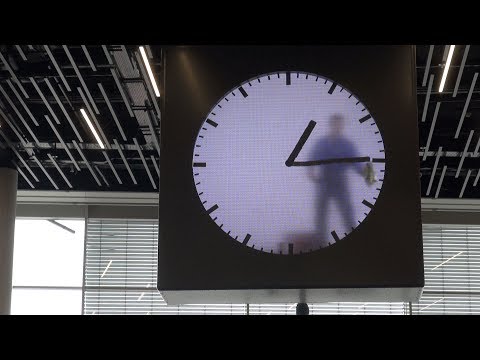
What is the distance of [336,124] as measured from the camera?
524 cm

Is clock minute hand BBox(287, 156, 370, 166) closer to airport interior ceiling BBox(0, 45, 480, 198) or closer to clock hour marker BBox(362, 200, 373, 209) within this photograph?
clock hour marker BBox(362, 200, 373, 209)

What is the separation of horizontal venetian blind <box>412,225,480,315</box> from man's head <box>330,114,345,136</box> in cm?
1001

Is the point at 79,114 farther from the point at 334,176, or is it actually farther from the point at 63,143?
the point at 334,176

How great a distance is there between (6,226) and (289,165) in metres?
8.28

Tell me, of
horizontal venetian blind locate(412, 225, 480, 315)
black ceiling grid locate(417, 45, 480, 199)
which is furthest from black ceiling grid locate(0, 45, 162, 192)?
horizontal venetian blind locate(412, 225, 480, 315)

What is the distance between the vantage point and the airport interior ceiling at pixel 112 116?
385 inches

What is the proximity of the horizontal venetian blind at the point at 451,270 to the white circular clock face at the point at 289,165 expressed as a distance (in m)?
10.0

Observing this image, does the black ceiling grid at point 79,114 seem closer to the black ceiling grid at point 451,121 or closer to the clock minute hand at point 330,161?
the black ceiling grid at point 451,121

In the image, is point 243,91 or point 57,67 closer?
point 243,91

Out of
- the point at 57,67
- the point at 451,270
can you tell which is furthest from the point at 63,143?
the point at 451,270

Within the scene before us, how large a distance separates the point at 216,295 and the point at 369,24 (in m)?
4.24

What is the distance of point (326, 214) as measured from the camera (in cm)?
510

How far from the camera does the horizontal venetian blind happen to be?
48.8 feet

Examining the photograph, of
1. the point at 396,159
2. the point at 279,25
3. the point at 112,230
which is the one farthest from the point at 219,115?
the point at 112,230
